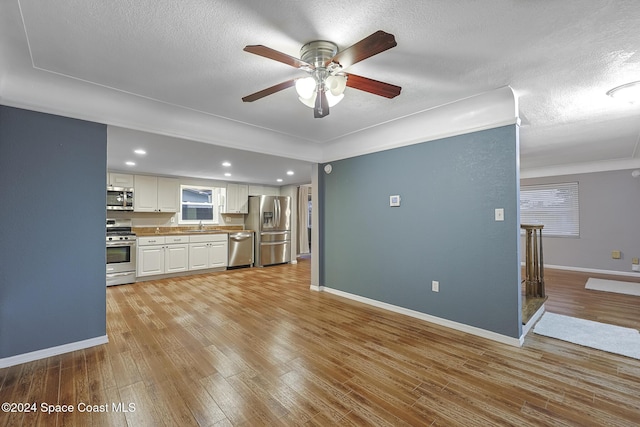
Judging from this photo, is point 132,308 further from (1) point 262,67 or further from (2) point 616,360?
(2) point 616,360

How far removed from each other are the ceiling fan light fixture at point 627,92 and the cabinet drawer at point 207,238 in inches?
255

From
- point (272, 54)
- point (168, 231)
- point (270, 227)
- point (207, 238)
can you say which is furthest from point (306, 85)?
A: point (168, 231)

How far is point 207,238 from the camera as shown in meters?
6.24

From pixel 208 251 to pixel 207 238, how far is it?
29cm

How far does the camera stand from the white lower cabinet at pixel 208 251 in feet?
19.7

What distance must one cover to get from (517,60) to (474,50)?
0.42 m

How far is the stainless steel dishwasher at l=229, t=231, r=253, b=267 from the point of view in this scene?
21.8 ft

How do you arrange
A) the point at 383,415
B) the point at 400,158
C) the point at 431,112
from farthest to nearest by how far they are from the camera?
the point at 400,158 < the point at 431,112 < the point at 383,415

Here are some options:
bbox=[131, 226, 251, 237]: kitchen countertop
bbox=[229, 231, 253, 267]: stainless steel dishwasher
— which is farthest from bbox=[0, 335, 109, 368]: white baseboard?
bbox=[229, 231, 253, 267]: stainless steel dishwasher

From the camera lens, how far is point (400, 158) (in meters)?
3.58

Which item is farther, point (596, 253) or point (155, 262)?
point (596, 253)

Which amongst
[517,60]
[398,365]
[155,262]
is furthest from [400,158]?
[155,262]

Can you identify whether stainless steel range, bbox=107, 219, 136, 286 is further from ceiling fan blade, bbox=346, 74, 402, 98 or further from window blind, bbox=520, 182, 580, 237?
window blind, bbox=520, 182, 580, 237

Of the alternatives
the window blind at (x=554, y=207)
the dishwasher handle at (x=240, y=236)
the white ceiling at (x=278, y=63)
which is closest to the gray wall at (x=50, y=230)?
the white ceiling at (x=278, y=63)
